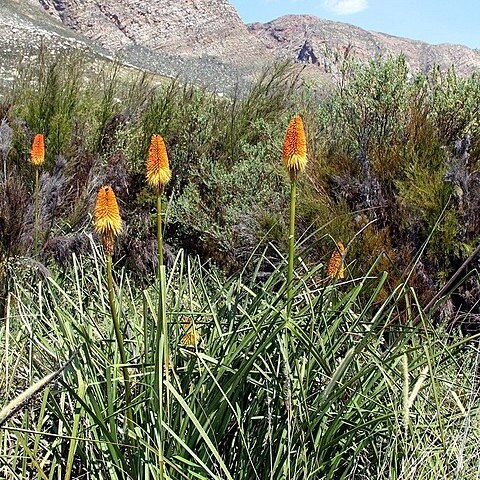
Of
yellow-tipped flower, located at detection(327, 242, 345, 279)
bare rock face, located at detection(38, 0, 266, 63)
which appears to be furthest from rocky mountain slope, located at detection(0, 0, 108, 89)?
bare rock face, located at detection(38, 0, 266, 63)

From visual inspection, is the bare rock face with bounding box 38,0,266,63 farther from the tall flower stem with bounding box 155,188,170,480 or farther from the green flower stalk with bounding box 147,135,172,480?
the tall flower stem with bounding box 155,188,170,480

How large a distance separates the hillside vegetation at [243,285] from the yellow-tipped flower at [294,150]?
16 centimetres

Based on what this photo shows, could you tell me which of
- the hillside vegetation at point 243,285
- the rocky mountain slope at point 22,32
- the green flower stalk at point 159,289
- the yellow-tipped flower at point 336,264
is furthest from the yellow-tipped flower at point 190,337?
the rocky mountain slope at point 22,32

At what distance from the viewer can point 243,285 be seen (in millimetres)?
2057

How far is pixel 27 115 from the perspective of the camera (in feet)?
20.6

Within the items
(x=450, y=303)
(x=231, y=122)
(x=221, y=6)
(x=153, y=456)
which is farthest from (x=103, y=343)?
(x=221, y=6)

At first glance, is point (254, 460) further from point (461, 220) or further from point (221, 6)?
point (221, 6)

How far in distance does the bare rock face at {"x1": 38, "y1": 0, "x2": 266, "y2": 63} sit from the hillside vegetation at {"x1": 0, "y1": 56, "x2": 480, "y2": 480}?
132721 mm

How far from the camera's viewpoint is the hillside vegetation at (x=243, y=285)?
71.7 inches

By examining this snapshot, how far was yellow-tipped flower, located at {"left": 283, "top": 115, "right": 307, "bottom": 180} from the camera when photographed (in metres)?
1.75

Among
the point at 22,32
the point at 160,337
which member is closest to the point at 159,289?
the point at 160,337

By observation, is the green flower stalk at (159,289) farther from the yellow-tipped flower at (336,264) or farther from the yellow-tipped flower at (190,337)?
the yellow-tipped flower at (336,264)

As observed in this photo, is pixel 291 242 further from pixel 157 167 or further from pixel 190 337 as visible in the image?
pixel 190 337

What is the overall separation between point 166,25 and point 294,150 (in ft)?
507
